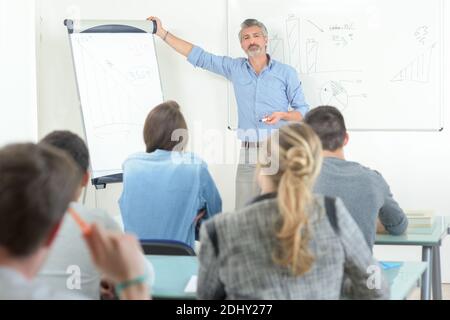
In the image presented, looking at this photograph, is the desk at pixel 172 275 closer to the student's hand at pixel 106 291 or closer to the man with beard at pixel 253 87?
the student's hand at pixel 106 291

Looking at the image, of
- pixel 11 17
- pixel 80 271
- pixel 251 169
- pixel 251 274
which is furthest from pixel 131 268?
pixel 11 17

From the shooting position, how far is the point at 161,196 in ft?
12.7

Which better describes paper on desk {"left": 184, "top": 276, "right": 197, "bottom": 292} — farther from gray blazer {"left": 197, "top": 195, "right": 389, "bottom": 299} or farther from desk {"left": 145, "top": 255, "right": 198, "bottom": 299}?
gray blazer {"left": 197, "top": 195, "right": 389, "bottom": 299}

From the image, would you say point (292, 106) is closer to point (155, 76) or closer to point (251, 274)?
point (155, 76)

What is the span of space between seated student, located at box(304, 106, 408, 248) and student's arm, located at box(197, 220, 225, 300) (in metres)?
1.17

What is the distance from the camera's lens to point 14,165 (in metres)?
1.54

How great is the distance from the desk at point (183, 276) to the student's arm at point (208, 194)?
27.2 inches

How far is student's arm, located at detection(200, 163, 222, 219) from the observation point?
3943mm

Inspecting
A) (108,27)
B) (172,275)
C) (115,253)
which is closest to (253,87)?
(108,27)

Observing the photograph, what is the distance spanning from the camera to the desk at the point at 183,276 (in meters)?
2.71

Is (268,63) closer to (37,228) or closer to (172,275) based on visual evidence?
(172,275)

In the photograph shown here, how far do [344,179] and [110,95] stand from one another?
286cm

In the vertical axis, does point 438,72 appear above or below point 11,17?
below

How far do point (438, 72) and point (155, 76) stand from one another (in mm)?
2070
